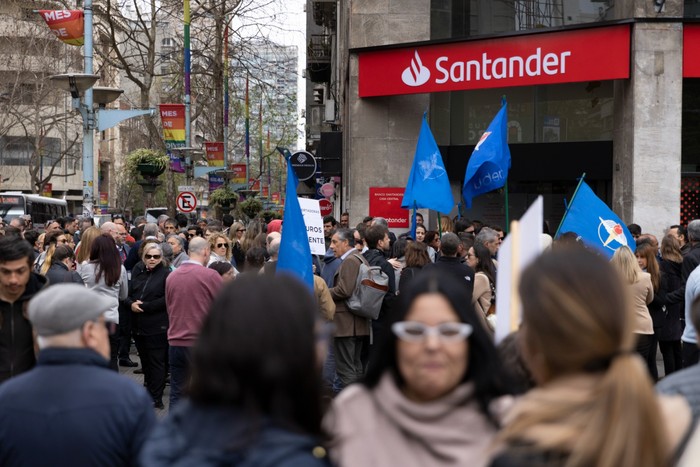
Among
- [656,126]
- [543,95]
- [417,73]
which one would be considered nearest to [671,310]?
[656,126]

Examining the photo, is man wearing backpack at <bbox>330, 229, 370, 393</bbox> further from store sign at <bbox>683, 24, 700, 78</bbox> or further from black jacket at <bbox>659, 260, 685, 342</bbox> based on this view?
store sign at <bbox>683, 24, 700, 78</bbox>

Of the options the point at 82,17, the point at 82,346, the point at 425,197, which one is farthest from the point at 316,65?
the point at 82,346

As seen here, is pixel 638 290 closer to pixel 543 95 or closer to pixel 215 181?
pixel 543 95

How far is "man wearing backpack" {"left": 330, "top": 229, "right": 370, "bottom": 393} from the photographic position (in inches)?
392

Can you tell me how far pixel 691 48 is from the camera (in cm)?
1895

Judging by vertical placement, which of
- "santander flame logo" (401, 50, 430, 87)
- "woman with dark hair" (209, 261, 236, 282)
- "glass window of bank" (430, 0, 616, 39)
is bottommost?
"woman with dark hair" (209, 261, 236, 282)

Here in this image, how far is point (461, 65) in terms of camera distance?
21062 mm

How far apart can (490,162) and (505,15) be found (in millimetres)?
10892

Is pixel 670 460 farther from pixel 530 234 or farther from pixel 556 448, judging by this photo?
pixel 530 234

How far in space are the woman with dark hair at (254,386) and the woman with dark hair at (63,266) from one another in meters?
6.03

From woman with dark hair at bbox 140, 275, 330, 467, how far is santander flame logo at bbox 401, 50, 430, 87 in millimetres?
19278

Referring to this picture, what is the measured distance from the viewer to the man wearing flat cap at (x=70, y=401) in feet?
11.7

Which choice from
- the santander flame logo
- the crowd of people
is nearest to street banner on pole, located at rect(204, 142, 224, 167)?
the santander flame logo

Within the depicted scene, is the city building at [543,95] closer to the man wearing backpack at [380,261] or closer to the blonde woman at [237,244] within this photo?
the blonde woman at [237,244]
